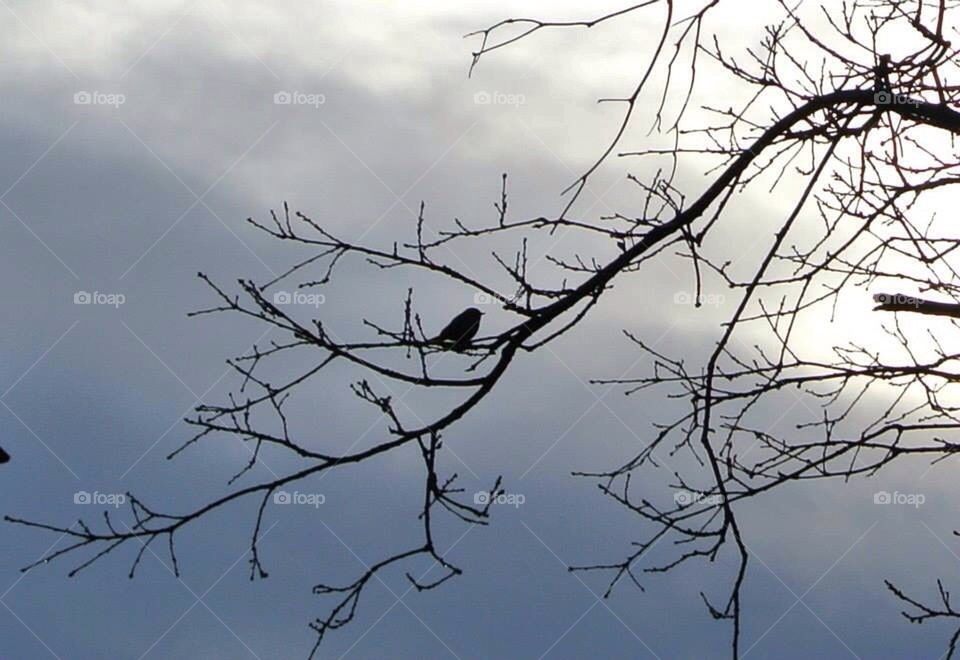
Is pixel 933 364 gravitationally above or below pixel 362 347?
above

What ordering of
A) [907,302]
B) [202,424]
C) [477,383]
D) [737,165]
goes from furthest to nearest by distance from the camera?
[907,302] → [737,165] → [477,383] → [202,424]

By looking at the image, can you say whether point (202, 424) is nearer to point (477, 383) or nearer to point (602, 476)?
point (477, 383)

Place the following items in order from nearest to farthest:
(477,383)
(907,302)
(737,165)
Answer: (477,383), (737,165), (907,302)

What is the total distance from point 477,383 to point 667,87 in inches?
45.0

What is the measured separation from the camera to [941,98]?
4.22 metres

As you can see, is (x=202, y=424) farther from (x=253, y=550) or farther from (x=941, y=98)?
(x=941, y=98)

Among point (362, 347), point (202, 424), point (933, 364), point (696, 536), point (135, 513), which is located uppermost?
point (933, 364)

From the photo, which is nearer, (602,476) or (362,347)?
(362,347)

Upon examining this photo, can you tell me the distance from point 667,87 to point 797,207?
0.64 meters

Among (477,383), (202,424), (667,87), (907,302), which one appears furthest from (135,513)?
(907,302)

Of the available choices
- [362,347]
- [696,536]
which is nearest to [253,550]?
[362,347]

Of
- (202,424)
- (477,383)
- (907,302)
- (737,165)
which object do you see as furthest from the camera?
(907,302)

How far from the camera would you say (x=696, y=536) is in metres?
3.89

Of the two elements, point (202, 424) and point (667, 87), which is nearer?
point (202, 424)
